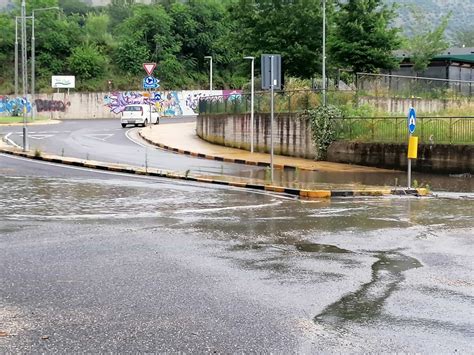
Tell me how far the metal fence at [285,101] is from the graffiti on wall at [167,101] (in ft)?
121

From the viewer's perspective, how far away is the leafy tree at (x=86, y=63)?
75750mm

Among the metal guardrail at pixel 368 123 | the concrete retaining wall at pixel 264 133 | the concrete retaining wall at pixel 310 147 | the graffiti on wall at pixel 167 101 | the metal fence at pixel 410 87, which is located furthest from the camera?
the graffiti on wall at pixel 167 101

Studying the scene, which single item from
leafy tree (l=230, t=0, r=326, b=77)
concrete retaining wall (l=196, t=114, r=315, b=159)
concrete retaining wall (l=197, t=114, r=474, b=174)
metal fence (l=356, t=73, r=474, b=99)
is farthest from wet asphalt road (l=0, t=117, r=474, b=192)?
metal fence (l=356, t=73, r=474, b=99)

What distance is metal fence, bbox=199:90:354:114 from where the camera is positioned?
91.4ft

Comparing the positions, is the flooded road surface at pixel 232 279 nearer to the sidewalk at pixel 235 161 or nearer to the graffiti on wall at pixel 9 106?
the sidewalk at pixel 235 161

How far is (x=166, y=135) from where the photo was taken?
37469mm

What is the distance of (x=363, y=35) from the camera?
35.8 meters

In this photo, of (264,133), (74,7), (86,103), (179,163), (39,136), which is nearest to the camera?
(179,163)

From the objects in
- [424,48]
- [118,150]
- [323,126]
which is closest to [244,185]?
[323,126]

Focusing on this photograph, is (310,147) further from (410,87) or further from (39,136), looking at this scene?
(39,136)

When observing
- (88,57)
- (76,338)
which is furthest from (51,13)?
(76,338)

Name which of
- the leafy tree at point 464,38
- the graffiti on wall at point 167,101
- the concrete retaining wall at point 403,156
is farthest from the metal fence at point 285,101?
the leafy tree at point 464,38

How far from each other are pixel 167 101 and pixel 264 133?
44462mm

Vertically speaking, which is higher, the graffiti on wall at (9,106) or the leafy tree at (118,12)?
the leafy tree at (118,12)
